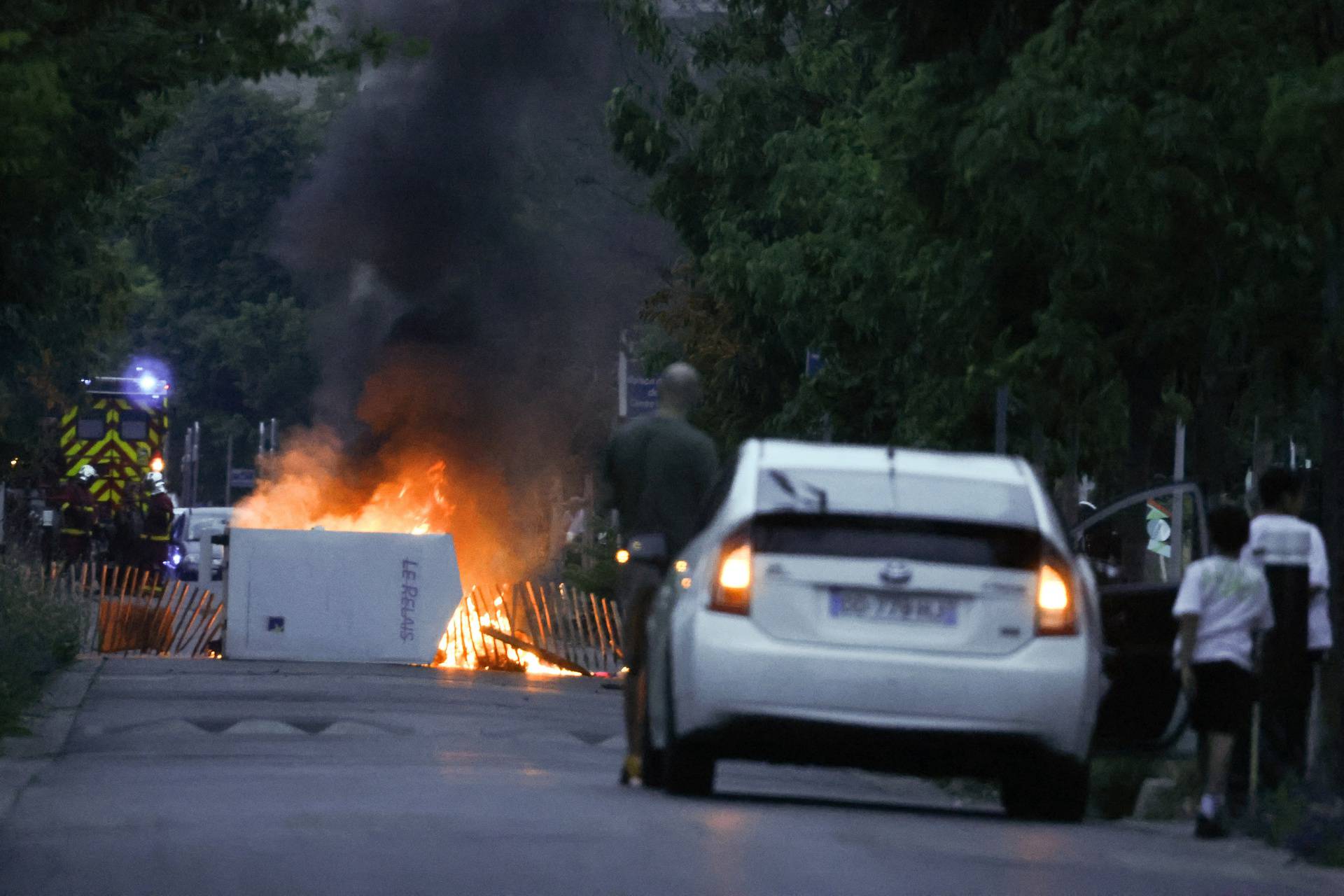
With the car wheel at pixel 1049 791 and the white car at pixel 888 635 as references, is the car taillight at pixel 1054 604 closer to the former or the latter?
the white car at pixel 888 635

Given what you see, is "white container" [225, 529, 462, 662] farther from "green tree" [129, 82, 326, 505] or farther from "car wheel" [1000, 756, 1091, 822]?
"green tree" [129, 82, 326, 505]

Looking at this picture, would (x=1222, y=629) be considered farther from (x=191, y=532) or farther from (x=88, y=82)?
(x=191, y=532)

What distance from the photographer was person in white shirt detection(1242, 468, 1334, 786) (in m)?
12.4

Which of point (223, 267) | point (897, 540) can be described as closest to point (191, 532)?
Answer: point (223, 267)

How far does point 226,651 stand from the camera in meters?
27.9

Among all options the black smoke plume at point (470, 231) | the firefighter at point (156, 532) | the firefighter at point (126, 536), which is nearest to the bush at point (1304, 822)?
the black smoke plume at point (470, 231)

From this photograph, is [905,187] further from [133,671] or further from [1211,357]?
[133,671]

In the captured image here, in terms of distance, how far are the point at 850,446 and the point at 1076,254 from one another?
524cm

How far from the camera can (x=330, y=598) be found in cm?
2788

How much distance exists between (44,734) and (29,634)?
4332mm

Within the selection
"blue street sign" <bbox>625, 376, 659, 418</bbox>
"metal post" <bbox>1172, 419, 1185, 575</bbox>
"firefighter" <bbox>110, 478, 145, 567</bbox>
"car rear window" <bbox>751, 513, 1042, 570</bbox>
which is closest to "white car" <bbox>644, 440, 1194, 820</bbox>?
"car rear window" <bbox>751, 513, 1042, 570</bbox>

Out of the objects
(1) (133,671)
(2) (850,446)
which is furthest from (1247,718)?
(1) (133,671)

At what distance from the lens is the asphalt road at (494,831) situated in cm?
900

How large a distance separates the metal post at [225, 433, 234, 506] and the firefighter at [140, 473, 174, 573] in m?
47.3
